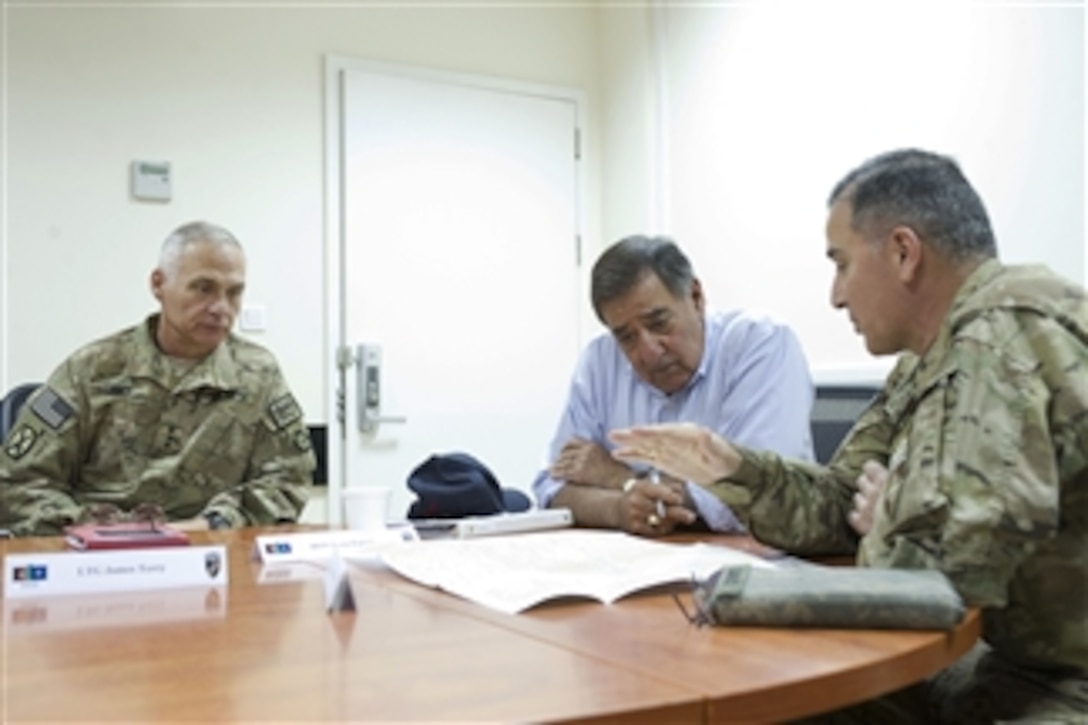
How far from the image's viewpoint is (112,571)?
4.13 ft

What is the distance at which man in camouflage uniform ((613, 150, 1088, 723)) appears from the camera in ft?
3.46

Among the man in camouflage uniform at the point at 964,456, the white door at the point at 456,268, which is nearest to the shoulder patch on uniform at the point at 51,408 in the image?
the man in camouflage uniform at the point at 964,456

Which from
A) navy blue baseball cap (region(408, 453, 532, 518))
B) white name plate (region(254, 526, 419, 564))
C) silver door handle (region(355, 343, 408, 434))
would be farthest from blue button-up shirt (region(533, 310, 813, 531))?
silver door handle (region(355, 343, 408, 434))

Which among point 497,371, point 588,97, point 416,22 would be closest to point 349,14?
point 416,22

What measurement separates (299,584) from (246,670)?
18.3 inches

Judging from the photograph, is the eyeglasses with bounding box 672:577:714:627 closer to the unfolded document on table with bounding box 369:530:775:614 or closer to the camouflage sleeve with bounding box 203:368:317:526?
the unfolded document on table with bounding box 369:530:775:614

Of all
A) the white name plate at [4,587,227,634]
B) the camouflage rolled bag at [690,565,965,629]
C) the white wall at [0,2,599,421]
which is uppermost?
the white wall at [0,2,599,421]

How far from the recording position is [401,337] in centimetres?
411

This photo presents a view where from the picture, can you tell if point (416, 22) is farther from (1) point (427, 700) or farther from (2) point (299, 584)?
(1) point (427, 700)

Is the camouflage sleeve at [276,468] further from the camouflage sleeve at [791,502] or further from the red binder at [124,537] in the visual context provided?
the camouflage sleeve at [791,502]

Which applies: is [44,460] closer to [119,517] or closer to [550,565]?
[119,517]

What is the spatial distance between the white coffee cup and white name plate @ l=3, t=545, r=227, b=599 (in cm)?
48

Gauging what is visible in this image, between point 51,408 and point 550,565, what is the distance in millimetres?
1559

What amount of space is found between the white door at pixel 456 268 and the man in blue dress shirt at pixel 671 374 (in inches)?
72.0
